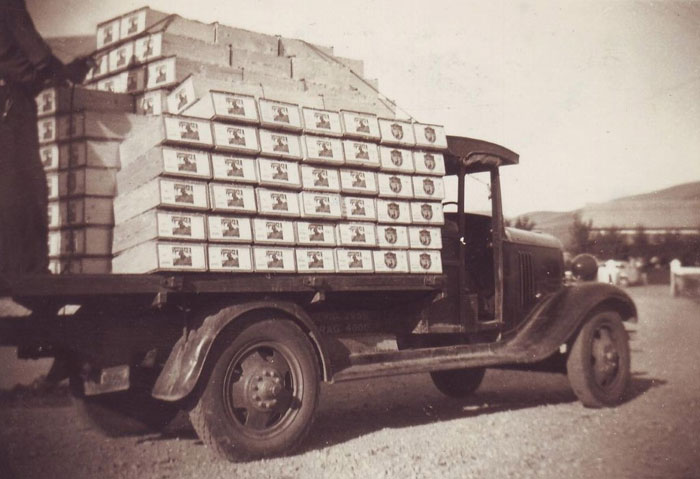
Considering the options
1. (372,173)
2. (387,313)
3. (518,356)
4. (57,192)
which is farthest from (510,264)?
(57,192)

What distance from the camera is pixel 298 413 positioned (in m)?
4.36

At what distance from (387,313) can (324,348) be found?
1.11 m

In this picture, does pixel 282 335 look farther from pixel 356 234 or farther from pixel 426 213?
pixel 426 213

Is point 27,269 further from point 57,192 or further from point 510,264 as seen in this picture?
point 510,264

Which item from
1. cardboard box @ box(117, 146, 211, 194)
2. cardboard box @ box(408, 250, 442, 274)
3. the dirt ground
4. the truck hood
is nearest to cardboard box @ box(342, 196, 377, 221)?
cardboard box @ box(408, 250, 442, 274)

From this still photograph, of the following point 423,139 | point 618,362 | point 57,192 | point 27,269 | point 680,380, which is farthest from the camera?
point 680,380

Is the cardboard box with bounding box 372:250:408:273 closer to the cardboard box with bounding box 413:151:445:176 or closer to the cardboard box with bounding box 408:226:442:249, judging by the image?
the cardboard box with bounding box 408:226:442:249

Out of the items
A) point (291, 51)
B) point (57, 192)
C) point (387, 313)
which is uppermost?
point (291, 51)

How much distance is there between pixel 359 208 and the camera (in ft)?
15.4

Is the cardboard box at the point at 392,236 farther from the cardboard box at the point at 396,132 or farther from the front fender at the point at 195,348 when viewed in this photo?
the front fender at the point at 195,348

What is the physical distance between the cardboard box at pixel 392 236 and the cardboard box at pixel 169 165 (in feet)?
4.66

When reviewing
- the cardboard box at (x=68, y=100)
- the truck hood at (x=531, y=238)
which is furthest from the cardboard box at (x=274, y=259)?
the truck hood at (x=531, y=238)

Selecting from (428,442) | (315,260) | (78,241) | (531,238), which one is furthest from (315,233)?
(531,238)

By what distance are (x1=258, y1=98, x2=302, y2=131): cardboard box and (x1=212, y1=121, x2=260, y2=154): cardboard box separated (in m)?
0.11
